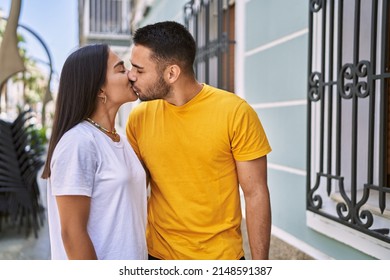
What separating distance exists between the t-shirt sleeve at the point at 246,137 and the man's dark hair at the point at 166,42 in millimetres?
248

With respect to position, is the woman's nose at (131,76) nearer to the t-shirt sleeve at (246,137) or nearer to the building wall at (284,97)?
the t-shirt sleeve at (246,137)

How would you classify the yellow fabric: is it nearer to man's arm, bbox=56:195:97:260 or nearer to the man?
the man

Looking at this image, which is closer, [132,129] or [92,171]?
[92,171]

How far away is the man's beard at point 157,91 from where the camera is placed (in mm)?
1463

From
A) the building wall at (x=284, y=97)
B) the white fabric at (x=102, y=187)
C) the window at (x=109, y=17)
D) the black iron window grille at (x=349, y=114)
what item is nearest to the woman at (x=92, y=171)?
the white fabric at (x=102, y=187)

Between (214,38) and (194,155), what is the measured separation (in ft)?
6.68

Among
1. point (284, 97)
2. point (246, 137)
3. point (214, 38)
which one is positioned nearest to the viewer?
point (246, 137)

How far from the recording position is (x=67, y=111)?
127 centimetres

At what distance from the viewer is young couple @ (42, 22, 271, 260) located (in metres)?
1.26

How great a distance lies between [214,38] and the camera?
3326 mm

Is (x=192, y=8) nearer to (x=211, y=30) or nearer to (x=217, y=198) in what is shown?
(x=211, y=30)

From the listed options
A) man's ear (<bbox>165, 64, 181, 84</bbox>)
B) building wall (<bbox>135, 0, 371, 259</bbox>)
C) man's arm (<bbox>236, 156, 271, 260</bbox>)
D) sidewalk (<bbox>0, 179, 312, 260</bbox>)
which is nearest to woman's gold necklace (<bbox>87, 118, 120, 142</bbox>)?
man's ear (<bbox>165, 64, 181, 84</bbox>)

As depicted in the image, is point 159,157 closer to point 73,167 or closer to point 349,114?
point 73,167

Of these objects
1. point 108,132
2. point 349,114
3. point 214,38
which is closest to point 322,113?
point 349,114
